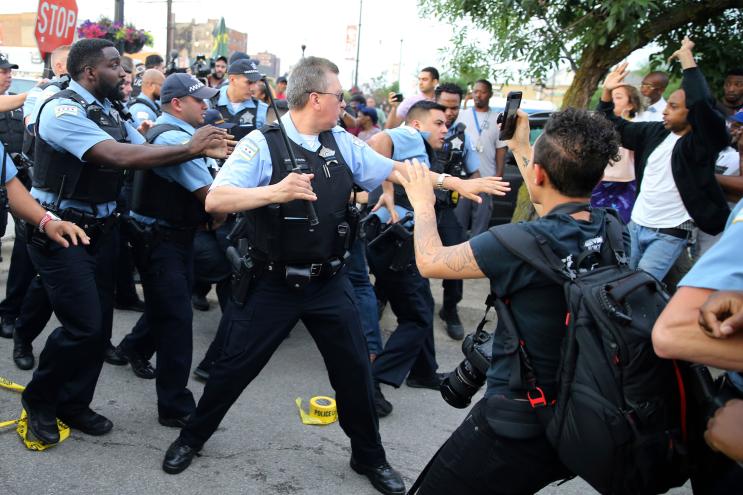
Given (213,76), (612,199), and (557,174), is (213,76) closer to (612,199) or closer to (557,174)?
(612,199)

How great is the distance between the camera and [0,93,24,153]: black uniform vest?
644 cm

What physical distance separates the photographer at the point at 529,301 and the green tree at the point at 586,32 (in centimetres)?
380

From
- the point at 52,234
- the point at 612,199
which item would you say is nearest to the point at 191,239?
the point at 52,234

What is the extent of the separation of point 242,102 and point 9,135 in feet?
7.08

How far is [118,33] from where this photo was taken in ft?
39.6

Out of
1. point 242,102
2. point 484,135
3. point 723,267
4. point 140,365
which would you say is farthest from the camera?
point 484,135

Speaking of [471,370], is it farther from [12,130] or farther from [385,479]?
[12,130]

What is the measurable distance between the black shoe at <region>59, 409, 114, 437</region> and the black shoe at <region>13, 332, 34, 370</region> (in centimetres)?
105

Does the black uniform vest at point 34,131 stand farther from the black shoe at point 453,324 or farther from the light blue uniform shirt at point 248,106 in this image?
the black shoe at point 453,324

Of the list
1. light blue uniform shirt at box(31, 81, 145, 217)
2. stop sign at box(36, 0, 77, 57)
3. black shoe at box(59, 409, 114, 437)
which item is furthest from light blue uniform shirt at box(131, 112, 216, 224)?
stop sign at box(36, 0, 77, 57)

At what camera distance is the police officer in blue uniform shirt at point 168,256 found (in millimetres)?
3990

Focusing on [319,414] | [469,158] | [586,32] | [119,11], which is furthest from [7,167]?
[119,11]

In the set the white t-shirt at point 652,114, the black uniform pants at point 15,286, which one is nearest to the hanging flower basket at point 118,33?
the black uniform pants at point 15,286

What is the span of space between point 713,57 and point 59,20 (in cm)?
625
